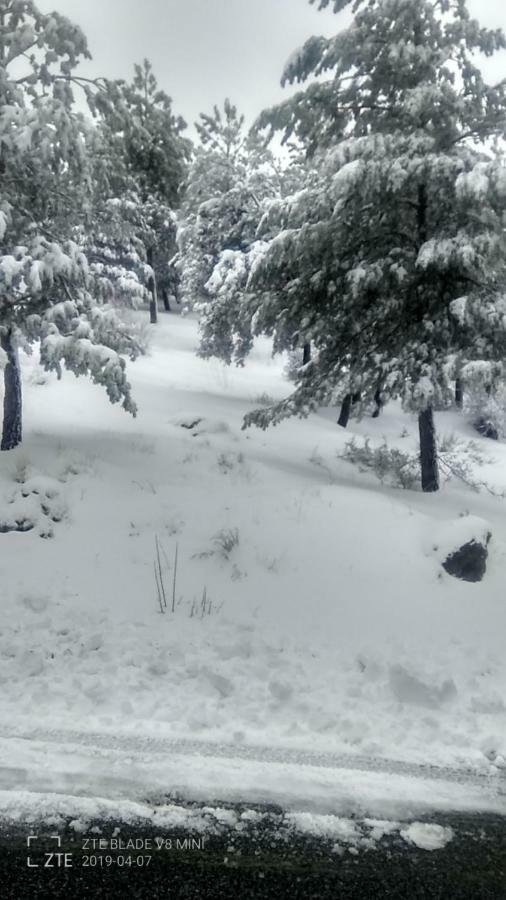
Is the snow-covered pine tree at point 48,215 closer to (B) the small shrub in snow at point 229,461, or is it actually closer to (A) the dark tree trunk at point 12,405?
(A) the dark tree trunk at point 12,405

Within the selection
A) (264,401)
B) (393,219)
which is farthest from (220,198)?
(393,219)

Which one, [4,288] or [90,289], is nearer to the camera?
[4,288]

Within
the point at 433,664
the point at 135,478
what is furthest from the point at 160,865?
the point at 135,478

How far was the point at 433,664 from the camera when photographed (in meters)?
5.23

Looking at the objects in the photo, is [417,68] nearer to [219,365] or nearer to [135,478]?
[135,478]

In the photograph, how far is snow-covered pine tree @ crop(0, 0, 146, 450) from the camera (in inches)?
285

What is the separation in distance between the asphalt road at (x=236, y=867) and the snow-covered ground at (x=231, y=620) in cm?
36

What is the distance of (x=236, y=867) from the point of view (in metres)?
2.89

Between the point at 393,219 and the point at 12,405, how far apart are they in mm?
6876

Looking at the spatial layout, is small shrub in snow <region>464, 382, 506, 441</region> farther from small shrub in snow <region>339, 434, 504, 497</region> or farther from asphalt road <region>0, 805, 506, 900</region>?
asphalt road <region>0, 805, 506, 900</region>

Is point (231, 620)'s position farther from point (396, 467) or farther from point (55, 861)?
point (396, 467)

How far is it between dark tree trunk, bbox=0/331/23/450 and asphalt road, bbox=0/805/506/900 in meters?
7.02

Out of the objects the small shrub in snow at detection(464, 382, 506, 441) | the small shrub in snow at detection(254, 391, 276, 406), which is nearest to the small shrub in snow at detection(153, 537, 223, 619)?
the small shrub in snow at detection(254, 391, 276, 406)

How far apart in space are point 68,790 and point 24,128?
24.5 ft
